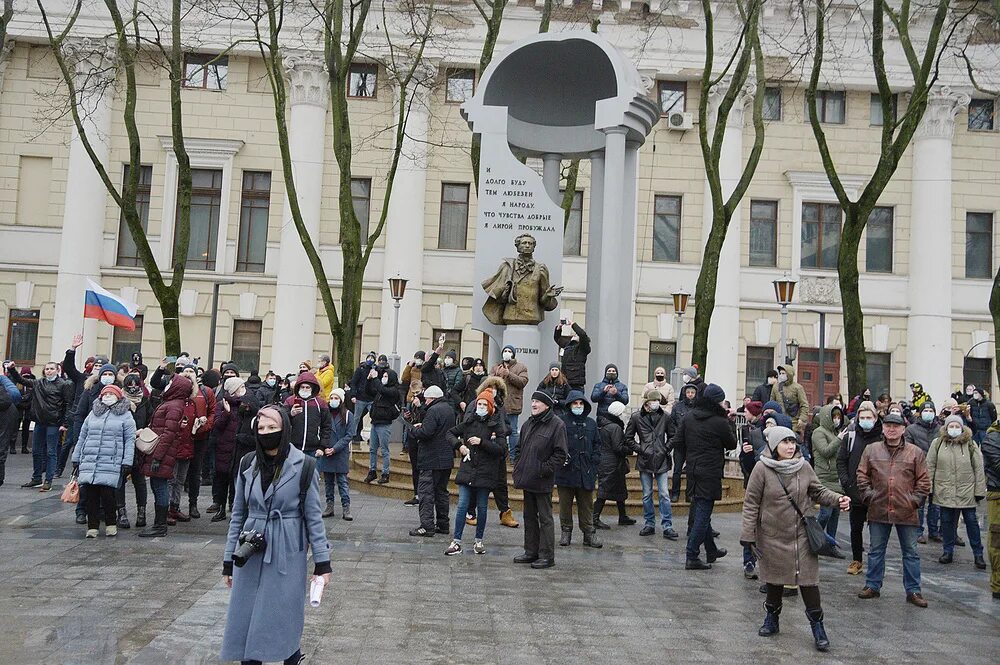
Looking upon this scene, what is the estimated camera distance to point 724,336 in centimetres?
2903

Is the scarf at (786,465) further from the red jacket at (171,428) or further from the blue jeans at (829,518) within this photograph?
the red jacket at (171,428)

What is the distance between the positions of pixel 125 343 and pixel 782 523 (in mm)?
24939

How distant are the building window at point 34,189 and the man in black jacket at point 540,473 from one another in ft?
77.1

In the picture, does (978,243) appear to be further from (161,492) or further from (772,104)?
(161,492)

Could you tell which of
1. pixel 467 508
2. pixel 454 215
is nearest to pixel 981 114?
pixel 454 215

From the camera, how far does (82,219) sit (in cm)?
2858

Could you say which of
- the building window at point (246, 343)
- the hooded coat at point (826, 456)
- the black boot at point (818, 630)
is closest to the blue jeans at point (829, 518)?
the hooded coat at point (826, 456)

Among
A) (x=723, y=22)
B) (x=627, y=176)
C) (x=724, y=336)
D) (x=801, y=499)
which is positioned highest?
(x=723, y=22)

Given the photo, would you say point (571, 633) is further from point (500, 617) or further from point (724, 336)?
point (724, 336)

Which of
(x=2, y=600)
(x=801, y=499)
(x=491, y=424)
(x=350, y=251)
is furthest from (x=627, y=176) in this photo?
(x=2, y=600)

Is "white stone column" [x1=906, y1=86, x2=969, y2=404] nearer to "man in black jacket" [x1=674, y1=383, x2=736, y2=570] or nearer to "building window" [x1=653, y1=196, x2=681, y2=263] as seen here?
"building window" [x1=653, y1=196, x2=681, y2=263]

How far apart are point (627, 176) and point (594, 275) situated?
6.05 feet

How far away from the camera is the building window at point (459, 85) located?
96.6 feet

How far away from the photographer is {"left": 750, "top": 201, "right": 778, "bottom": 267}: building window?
29859 mm
